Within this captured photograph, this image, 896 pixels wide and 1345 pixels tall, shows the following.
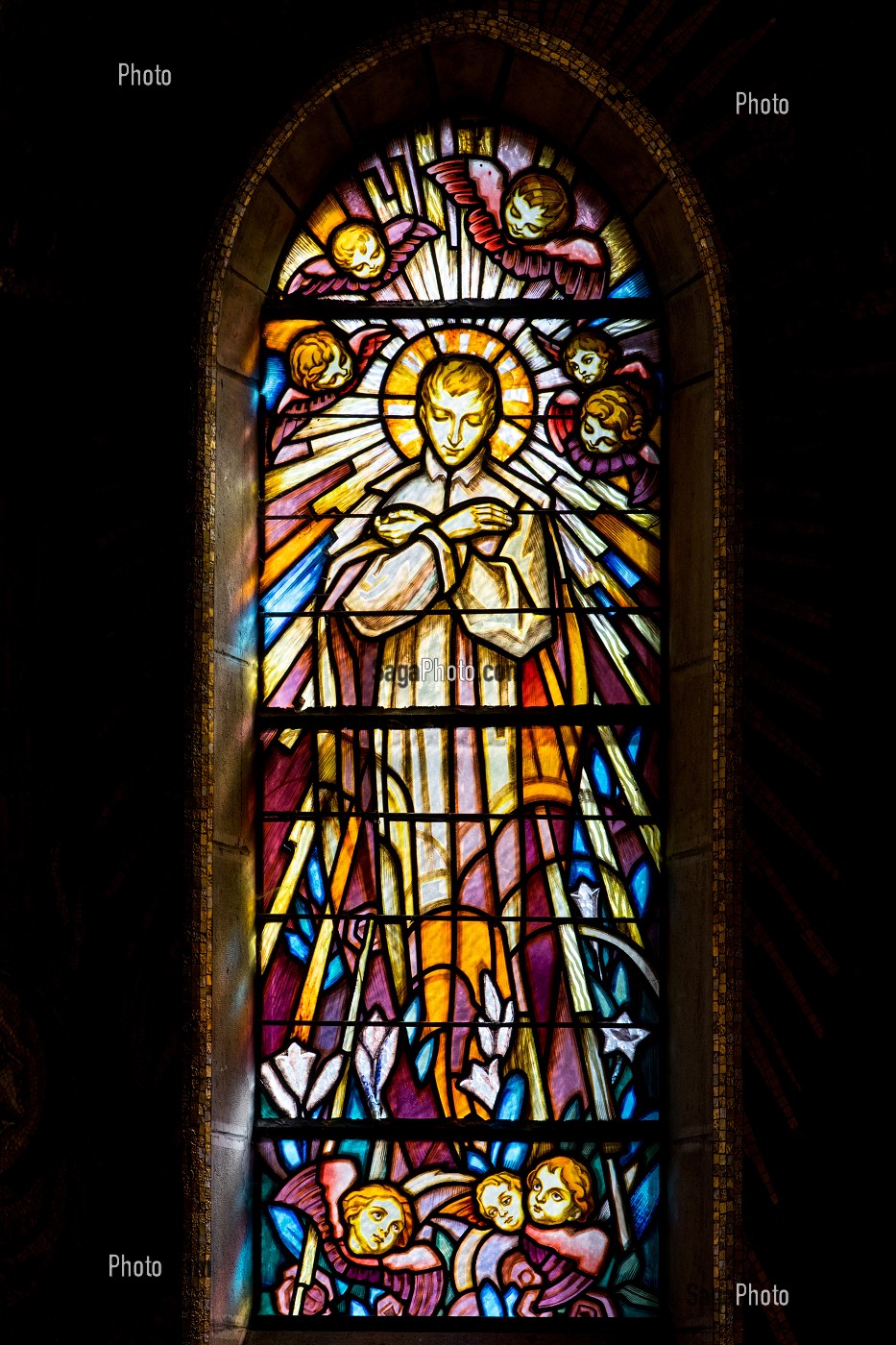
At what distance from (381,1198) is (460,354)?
102 inches

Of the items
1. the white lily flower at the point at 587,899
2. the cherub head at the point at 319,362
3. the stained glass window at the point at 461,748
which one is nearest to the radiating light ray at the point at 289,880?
the stained glass window at the point at 461,748

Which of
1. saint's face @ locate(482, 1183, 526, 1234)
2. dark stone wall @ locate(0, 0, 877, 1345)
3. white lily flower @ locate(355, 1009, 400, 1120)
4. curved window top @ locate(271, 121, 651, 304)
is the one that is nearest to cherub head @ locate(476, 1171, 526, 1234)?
saint's face @ locate(482, 1183, 526, 1234)

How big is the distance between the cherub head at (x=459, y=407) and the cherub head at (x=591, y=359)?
9.5 inches

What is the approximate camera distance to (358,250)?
480 centimetres

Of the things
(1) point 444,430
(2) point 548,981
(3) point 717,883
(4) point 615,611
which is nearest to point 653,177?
(1) point 444,430

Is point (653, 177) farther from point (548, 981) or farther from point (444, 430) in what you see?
point (548, 981)

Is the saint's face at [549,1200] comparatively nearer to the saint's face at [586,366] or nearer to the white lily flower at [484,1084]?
the white lily flower at [484,1084]

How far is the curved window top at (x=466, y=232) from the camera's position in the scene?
4781mm

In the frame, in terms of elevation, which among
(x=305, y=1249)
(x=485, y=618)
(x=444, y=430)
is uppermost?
(x=444, y=430)

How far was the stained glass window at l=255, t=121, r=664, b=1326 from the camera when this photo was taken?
14.7 feet
